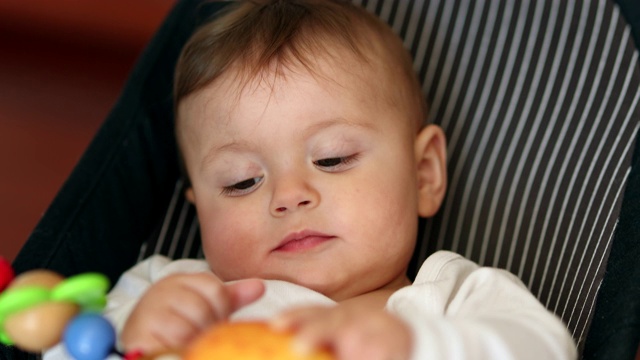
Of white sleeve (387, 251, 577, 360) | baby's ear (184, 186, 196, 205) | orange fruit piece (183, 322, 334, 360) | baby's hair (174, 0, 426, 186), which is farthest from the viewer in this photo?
baby's ear (184, 186, 196, 205)

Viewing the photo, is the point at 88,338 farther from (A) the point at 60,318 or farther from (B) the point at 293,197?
(B) the point at 293,197

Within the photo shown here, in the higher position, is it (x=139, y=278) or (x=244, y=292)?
(x=244, y=292)

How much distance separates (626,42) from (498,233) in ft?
0.99

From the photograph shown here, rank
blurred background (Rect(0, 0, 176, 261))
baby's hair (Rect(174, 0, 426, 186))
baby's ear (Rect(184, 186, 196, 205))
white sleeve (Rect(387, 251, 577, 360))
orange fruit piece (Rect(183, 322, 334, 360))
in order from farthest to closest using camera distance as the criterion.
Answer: blurred background (Rect(0, 0, 176, 261))
baby's ear (Rect(184, 186, 196, 205))
baby's hair (Rect(174, 0, 426, 186))
white sleeve (Rect(387, 251, 577, 360))
orange fruit piece (Rect(183, 322, 334, 360))

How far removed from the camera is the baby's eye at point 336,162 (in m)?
1.02

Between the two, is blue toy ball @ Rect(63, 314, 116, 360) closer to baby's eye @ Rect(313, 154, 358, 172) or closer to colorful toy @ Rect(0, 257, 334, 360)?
colorful toy @ Rect(0, 257, 334, 360)

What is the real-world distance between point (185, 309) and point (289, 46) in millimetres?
434

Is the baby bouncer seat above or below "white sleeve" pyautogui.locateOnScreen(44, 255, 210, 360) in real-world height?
above

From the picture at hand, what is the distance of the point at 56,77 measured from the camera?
2279 millimetres

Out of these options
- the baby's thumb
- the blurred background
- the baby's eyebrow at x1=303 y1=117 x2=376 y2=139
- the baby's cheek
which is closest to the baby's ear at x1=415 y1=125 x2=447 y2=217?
the baby's eyebrow at x1=303 y1=117 x2=376 y2=139

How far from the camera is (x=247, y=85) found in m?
1.07

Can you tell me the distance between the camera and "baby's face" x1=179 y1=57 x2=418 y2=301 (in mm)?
991

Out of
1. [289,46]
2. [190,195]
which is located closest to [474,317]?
[289,46]

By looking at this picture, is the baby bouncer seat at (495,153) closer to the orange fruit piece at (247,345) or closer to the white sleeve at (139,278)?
the white sleeve at (139,278)
